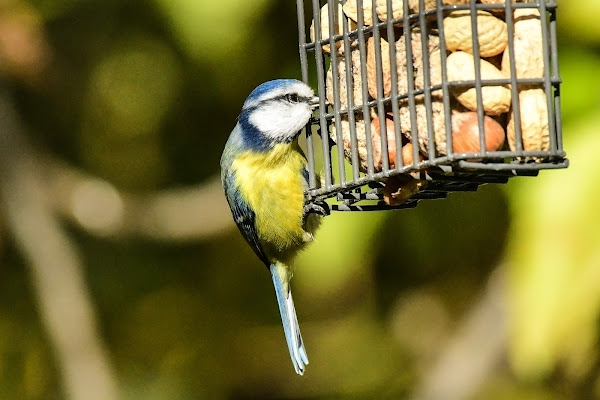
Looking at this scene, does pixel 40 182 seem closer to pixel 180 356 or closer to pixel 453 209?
pixel 180 356

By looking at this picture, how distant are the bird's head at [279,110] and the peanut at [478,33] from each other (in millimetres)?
742

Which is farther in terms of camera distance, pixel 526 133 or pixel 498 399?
pixel 498 399

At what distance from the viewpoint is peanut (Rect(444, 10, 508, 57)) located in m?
2.26

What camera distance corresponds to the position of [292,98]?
302 cm

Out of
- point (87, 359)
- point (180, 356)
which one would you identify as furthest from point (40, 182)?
point (180, 356)

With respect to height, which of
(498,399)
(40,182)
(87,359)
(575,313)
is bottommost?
(498,399)

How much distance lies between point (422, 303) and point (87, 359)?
161 centimetres

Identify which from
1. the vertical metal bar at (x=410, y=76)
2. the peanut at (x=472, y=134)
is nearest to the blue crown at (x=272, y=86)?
the vertical metal bar at (x=410, y=76)

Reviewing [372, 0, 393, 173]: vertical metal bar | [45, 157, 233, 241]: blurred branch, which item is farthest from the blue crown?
[45, 157, 233, 241]: blurred branch

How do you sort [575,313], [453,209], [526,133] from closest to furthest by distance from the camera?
[526,133]
[575,313]
[453,209]

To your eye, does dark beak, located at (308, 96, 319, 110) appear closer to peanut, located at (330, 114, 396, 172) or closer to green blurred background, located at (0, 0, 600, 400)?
peanut, located at (330, 114, 396, 172)

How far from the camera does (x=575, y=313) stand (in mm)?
3180

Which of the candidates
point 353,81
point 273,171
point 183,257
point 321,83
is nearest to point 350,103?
point 353,81

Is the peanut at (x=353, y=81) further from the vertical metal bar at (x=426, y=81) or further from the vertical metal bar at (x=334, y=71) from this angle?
the vertical metal bar at (x=426, y=81)
